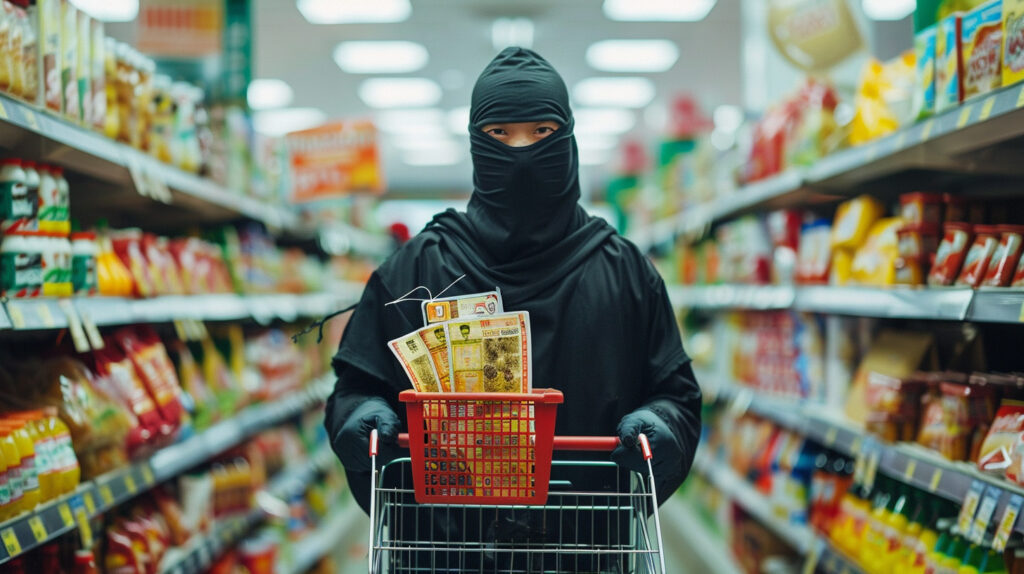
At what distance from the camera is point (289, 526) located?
15.2 feet

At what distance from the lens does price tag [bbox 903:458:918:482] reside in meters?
2.35

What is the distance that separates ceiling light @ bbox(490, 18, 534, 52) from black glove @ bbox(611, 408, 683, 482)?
6.14 meters

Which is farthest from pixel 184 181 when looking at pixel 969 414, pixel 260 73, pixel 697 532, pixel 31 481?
pixel 260 73

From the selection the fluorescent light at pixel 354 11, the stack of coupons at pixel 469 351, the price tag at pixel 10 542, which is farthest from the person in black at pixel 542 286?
the fluorescent light at pixel 354 11

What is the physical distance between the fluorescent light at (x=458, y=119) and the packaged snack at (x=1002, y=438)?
8656mm

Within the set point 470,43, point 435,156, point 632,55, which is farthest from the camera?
point 435,156

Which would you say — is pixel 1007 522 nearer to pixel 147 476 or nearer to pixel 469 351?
pixel 469 351

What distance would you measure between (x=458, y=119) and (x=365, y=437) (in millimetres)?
9925

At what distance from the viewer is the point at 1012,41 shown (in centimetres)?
191

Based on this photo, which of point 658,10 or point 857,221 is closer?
point 857,221

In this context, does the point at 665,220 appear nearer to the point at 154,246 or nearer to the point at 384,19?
the point at 384,19

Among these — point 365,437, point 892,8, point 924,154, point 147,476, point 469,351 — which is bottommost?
point 147,476

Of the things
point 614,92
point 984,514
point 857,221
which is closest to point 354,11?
point 614,92

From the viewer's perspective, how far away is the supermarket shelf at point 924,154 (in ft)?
6.46
